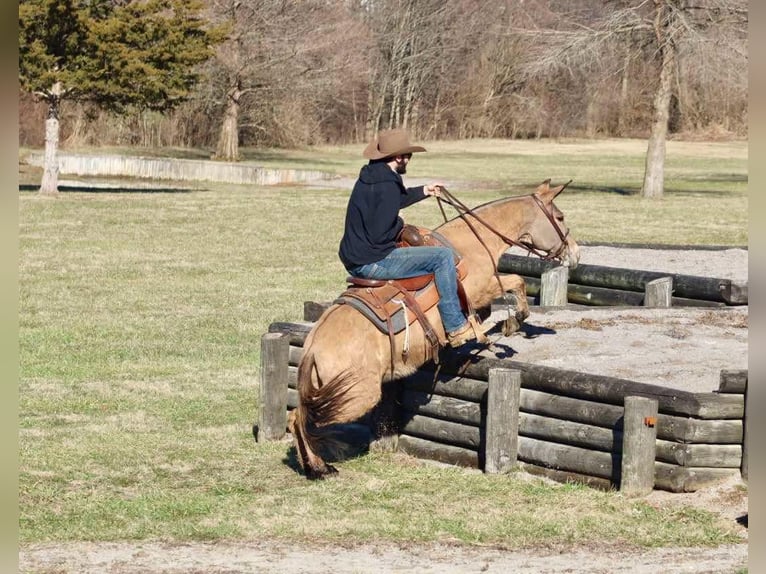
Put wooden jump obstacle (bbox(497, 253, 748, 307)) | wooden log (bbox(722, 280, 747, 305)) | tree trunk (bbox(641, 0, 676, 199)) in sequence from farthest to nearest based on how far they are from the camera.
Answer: tree trunk (bbox(641, 0, 676, 199)) < wooden jump obstacle (bbox(497, 253, 748, 307)) < wooden log (bbox(722, 280, 747, 305))

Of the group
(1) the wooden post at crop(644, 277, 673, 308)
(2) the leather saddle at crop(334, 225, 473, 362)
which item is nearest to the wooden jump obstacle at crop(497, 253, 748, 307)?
(1) the wooden post at crop(644, 277, 673, 308)

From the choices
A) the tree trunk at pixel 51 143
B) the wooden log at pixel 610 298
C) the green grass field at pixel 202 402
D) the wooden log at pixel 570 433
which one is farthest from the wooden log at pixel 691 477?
the tree trunk at pixel 51 143

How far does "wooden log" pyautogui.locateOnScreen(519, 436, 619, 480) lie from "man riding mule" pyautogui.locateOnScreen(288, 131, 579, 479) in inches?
35.3

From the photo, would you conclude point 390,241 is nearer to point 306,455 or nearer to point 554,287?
point 306,455

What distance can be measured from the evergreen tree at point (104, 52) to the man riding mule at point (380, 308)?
2687 cm

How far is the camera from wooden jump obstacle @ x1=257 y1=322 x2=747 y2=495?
824 centimetres

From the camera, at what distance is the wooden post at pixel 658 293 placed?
14.8 m

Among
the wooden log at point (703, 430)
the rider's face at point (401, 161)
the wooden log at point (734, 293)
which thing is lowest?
the wooden log at point (703, 430)

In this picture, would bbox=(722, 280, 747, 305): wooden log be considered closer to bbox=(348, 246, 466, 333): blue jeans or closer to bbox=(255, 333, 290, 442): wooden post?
bbox=(255, 333, 290, 442): wooden post

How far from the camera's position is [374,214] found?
891cm

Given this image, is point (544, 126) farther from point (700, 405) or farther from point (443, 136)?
point (700, 405)

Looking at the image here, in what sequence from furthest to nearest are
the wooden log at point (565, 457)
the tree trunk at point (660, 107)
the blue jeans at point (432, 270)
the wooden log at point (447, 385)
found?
the tree trunk at point (660, 107) < the wooden log at point (447, 385) < the blue jeans at point (432, 270) < the wooden log at point (565, 457)

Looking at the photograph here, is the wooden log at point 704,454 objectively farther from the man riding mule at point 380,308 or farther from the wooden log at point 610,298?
the wooden log at point 610,298

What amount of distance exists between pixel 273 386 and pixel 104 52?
26282mm
